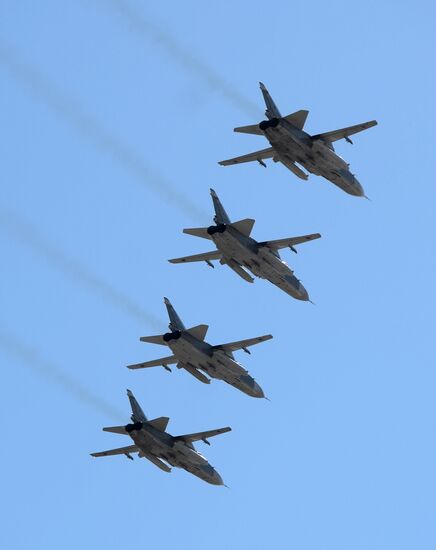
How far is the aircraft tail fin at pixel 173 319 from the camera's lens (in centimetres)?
8600

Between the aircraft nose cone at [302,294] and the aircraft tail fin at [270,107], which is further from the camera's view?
the aircraft nose cone at [302,294]

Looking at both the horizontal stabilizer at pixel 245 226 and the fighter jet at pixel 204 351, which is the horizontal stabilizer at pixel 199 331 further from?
the horizontal stabilizer at pixel 245 226

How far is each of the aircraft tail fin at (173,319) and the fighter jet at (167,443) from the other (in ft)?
15.4

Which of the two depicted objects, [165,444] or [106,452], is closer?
[165,444]

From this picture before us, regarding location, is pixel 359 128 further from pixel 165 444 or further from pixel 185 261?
pixel 165 444

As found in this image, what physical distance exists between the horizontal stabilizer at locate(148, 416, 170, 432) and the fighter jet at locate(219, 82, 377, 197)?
13972 mm

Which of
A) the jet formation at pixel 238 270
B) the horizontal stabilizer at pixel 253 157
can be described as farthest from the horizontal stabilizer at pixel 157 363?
the horizontal stabilizer at pixel 253 157

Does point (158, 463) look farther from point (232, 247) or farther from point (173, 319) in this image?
point (232, 247)

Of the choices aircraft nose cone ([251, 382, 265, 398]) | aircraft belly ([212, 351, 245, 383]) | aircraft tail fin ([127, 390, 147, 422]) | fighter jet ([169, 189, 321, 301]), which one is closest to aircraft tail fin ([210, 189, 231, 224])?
fighter jet ([169, 189, 321, 301])

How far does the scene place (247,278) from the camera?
87188 millimetres

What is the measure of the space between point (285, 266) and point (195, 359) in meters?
6.25

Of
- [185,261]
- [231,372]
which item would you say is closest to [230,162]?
[185,261]

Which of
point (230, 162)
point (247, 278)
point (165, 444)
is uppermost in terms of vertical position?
point (230, 162)

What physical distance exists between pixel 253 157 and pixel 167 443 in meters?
15.0
